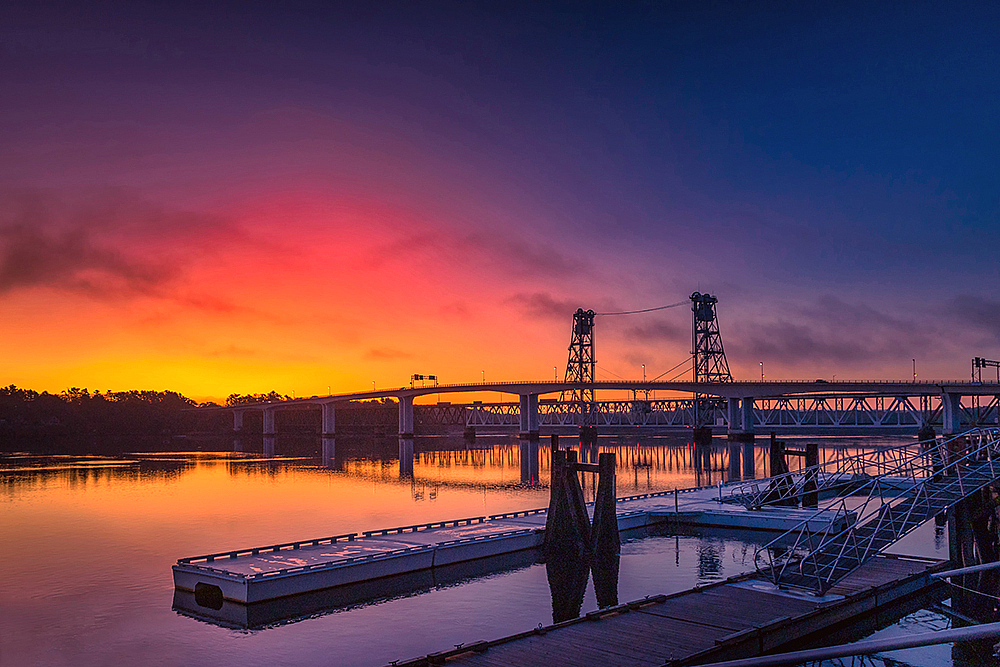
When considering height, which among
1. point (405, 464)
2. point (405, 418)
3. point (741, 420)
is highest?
point (405, 418)

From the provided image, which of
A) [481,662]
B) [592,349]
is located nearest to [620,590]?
[481,662]

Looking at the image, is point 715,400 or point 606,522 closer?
point 606,522

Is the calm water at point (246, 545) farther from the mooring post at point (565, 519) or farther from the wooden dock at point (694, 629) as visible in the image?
the wooden dock at point (694, 629)

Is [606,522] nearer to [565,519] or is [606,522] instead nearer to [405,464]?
[565,519]

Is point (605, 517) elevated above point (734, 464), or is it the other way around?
point (605, 517)

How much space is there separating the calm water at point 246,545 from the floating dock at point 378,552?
124 centimetres

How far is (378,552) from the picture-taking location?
30.0m

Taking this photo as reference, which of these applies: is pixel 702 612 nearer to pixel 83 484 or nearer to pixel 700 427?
pixel 83 484

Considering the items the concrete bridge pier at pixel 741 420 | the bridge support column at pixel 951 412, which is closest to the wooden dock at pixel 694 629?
the bridge support column at pixel 951 412

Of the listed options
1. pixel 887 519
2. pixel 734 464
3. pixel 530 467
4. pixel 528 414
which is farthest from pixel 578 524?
pixel 528 414

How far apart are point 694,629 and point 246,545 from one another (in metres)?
28.3

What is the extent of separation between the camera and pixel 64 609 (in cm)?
2725

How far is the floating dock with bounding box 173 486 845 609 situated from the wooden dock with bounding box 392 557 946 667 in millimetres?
10219

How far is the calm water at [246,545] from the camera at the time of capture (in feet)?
73.2
